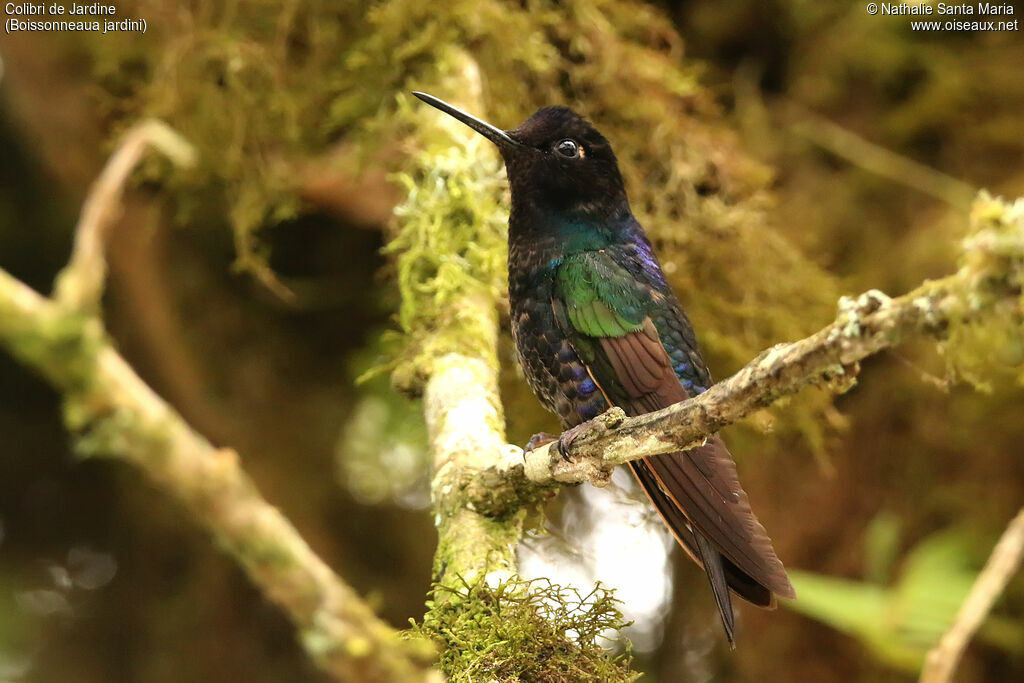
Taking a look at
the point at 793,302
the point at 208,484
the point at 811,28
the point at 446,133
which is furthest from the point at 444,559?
the point at 811,28

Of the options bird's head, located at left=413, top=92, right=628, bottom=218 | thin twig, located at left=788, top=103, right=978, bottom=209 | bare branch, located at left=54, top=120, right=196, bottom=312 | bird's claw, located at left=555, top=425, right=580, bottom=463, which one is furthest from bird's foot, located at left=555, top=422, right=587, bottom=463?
thin twig, located at left=788, top=103, right=978, bottom=209

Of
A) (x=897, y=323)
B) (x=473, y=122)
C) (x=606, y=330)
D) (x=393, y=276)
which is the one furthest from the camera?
(x=393, y=276)

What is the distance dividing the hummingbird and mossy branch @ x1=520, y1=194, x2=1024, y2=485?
560mm

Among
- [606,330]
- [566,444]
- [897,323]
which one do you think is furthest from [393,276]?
[897,323]

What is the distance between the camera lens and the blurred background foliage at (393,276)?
11.6ft

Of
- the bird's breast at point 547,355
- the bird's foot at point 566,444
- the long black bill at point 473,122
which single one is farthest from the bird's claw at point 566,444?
the long black bill at point 473,122

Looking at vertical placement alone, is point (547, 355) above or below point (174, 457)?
above

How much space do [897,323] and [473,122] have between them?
1805 millimetres

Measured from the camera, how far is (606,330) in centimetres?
256

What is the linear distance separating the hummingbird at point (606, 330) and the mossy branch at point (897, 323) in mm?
560

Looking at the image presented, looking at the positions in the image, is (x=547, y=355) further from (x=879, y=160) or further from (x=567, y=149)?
(x=879, y=160)

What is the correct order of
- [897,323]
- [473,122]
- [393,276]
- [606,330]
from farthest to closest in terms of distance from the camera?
[393,276], [473,122], [606,330], [897,323]

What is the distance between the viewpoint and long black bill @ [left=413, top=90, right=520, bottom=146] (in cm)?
279

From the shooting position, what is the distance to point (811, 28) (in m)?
4.35
